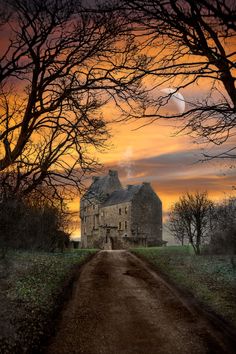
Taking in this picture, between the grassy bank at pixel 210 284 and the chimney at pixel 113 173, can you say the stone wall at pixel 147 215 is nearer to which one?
the chimney at pixel 113 173

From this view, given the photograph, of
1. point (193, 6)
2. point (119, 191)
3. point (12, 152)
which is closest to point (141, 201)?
point (119, 191)

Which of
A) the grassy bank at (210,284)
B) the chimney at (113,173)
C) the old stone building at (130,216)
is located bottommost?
the grassy bank at (210,284)

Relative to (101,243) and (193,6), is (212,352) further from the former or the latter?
(101,243)

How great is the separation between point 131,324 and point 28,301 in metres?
3.01

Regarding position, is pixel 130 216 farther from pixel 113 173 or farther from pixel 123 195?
pixel 113 173

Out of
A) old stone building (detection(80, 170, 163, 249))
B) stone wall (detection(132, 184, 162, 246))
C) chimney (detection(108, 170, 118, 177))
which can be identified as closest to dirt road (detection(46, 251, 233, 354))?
old stone building (detection(80, 170, 163, 249))

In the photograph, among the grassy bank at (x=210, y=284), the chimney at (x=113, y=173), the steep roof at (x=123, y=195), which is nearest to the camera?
the grassy bank at (x=210, y=284)

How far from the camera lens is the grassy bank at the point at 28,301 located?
26.4 ft

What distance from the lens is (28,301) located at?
10914 mm

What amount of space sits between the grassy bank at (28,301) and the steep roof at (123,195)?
157 ft

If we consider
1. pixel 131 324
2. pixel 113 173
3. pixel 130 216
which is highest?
pixel 113 173

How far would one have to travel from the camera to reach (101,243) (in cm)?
6025

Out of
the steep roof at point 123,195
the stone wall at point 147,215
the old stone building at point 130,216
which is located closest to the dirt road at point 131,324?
the old stone building at point 130,216

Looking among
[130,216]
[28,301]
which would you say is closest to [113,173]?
[130,216]
